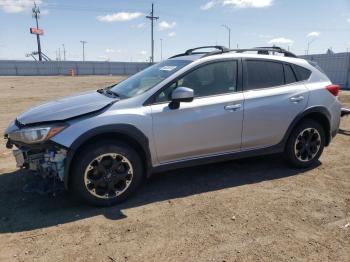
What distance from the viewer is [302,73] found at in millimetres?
5316

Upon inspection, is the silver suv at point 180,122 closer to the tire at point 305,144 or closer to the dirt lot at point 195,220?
the tire at point 305,144

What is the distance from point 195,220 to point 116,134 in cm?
131

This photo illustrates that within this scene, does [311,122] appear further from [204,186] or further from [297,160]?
[204,186]

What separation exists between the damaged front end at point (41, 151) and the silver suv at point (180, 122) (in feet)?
0.04

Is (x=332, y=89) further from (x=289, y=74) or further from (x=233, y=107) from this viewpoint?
(x=233, y=107)

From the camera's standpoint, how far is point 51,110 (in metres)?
4.14

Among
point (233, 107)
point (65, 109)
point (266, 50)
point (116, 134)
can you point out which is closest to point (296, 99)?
point (266, 50)

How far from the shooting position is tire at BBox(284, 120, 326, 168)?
17.2 feet

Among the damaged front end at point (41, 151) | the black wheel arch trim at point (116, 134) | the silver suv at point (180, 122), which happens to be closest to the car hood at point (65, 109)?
the silver suv at point (180, 122)

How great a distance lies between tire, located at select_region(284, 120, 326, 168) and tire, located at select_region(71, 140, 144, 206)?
237 cm

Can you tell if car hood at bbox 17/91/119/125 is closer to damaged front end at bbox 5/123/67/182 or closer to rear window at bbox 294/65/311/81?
damaged front end at bbox 5/123/67/182

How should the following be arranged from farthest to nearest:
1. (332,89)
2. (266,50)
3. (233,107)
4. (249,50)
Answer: (332,89), (266,50), (249,50), (233,107)

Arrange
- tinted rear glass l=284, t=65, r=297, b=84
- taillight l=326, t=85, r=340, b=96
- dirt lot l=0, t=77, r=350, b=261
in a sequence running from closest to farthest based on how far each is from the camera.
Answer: dirt lot l=0, t=77, r=350, b=261
tinted rear glass l=284, t=65, r=297, b=84
taillight l=326, t=85, r=340, b=96

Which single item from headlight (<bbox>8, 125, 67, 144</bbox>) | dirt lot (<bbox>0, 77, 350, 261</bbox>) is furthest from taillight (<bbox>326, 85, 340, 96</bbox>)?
headlight (<bbox>8, 125, 67, 144</bbox>)
